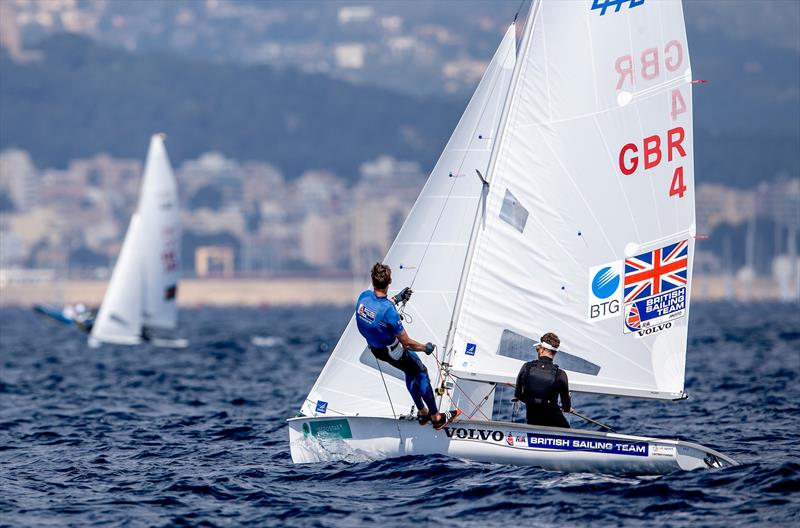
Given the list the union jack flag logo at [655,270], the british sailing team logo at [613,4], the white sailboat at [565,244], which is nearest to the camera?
the british sailing team logo at [613,4]

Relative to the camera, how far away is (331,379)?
15242 mm

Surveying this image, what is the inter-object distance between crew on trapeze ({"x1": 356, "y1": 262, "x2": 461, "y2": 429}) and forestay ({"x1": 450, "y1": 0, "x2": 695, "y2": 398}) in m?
0.53

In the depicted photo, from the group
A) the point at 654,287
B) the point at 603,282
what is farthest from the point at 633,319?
the point at 603,282

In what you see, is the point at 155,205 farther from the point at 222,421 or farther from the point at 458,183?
the point at 458,183

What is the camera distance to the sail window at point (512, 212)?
583 inches

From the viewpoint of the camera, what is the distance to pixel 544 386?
47.0ft

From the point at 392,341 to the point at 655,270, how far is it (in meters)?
2.93

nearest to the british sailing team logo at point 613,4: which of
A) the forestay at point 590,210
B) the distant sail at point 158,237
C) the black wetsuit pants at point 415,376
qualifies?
the forestay at point 590,210

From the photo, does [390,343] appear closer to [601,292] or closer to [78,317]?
[601,292]

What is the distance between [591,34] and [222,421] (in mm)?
8725

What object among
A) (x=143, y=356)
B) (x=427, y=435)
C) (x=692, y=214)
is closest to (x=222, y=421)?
(x=427, y=435)

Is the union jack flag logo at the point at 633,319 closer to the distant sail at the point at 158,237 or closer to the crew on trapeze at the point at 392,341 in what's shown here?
the crew on trapeze at the point at 392,341

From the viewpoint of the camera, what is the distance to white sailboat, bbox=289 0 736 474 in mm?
14648

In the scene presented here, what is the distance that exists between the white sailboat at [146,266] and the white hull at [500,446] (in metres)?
27.5
